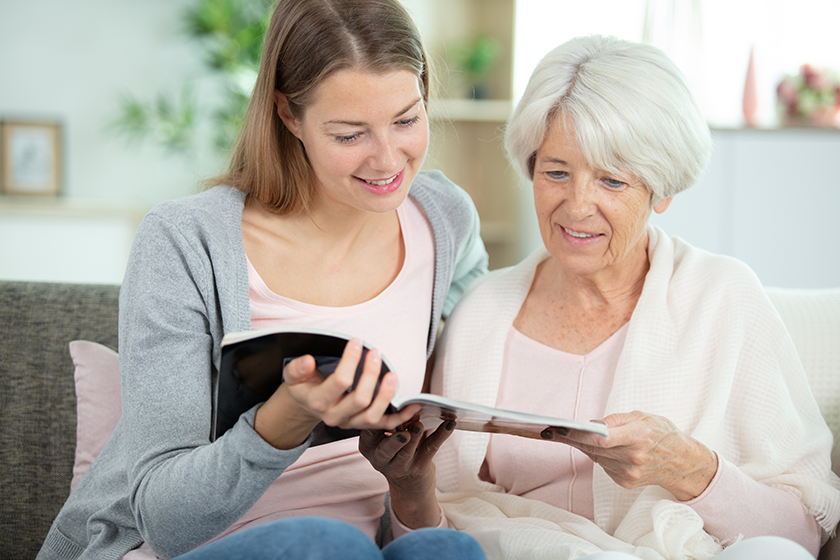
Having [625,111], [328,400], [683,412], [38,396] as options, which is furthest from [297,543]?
[38,396]

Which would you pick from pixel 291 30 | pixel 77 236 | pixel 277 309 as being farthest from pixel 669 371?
pixel 77 236

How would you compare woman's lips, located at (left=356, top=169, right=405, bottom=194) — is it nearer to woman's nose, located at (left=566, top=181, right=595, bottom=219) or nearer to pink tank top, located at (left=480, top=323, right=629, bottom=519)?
woman's nose, located at (left=566, top=181, right=595, bottom=219)

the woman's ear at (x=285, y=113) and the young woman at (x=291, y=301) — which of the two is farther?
the woman's ear at (x=285, y=113)

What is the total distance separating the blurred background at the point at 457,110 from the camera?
352 centimetres

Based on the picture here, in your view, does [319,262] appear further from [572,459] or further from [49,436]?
[49,436]

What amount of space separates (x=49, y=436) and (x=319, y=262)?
2.37 feet

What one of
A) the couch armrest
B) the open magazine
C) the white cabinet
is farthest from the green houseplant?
the open magazine

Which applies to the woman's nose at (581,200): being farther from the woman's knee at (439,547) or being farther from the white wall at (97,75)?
the white wall at (97,75)

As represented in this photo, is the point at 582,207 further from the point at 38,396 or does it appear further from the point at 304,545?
the point at 38,396

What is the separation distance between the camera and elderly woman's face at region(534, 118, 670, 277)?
129 cm

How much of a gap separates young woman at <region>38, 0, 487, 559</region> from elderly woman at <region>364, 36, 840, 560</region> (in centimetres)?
20

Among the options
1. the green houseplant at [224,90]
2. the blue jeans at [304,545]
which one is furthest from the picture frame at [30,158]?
the blue jeans at [304,545]

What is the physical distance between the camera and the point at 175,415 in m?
1.05

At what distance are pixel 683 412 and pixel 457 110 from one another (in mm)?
3150
